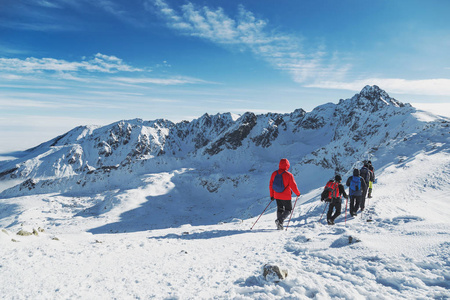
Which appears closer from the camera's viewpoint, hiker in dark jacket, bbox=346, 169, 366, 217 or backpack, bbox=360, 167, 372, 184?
hiker in dark jacket, bbox=346, 169, 366, 217

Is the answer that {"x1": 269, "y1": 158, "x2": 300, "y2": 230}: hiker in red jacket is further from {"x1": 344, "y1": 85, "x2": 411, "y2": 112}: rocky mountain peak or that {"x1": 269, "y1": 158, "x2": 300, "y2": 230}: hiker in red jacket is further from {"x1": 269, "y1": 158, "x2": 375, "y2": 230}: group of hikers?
{"x1": 344, "y1": 85, "x2": 411, "y2": 112}: rocky mountain peak

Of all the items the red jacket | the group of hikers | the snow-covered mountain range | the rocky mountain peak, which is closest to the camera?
the red jacket

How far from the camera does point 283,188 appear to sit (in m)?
10.5

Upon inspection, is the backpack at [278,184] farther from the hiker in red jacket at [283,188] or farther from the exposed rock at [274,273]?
the exposed rock at [274,273]

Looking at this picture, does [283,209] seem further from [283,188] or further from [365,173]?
[365,173]

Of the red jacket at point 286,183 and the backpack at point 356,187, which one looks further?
the backpack at point 356,187

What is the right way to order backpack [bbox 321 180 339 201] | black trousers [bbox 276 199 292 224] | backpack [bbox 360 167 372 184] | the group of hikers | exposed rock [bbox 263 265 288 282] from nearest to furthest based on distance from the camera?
1. exposed rock [bbox 263 265 288 282]
2. the group of hikers
3. black trousers [bbox 276 199 292 224]
4. backpack [bbox 321 180 339 201]
5. backpack [bbox 360 167 372 184]

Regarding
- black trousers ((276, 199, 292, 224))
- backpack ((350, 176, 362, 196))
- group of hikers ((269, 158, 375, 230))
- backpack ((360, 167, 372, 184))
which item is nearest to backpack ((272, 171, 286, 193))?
group of hikers ((269, 158, 375, 230))

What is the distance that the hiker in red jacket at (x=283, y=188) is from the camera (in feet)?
34.1

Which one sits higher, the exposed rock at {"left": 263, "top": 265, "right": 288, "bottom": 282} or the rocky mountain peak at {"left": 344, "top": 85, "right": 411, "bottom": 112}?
the rocky mountain peak at {"left": 344, "top": 85, "right": 411, "bottom": 112}

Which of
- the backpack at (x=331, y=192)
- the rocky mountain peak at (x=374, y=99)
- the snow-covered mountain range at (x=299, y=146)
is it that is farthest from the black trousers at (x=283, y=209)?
the rocky mountain peak at (x=374, y=99)

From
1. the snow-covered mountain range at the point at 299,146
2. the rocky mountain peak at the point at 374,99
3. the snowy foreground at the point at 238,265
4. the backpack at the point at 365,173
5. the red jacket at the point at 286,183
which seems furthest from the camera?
the rocky mountain peak at the point at 374,99

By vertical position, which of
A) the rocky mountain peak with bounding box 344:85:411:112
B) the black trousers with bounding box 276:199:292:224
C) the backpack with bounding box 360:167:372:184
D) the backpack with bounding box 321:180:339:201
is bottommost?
the black trousers with bounding box 276:199:292:224

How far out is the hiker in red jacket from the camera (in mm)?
10406
